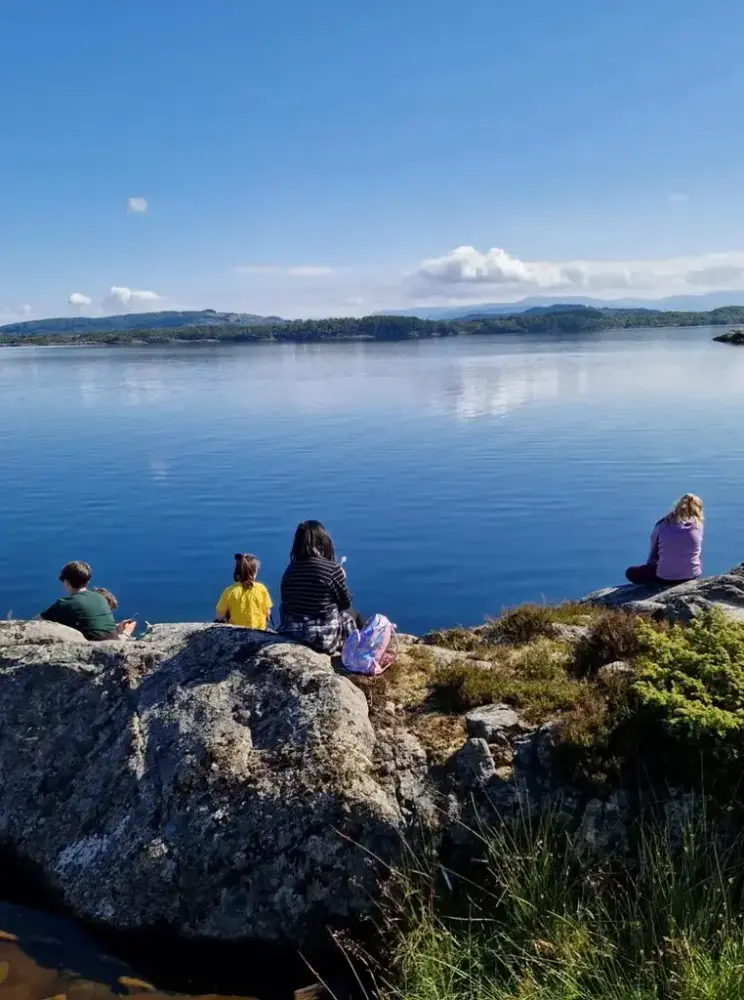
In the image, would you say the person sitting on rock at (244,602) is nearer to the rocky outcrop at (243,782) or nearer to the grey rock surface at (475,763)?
the rocky outcrop at (243,782)

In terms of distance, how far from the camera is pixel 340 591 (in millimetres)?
10328

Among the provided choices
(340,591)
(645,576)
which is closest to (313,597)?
(340,591)

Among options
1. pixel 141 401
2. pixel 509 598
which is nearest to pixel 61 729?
pixel 509 598

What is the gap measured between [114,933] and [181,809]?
A: 1.27 m

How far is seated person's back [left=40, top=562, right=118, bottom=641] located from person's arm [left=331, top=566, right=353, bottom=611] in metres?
4.14

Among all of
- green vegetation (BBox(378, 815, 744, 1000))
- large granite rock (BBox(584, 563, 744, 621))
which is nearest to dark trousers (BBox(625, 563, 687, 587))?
large granite rock (BBox(584, 563, 744, 621))

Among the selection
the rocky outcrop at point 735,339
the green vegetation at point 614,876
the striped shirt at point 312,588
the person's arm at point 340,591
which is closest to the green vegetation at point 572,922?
the green vegetation at point 614,876

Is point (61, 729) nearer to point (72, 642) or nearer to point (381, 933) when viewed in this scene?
point (72, 642)

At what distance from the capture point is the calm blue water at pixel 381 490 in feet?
76.0

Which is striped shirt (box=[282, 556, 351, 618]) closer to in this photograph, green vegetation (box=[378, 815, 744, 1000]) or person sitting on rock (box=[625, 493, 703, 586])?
green vegetation (box=[378, 815, 744, 1000])

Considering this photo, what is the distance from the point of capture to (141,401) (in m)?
72.0

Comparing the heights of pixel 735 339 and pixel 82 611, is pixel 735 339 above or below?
above

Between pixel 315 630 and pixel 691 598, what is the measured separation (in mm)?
5372

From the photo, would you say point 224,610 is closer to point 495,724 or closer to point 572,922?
point 495,724
